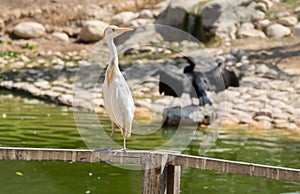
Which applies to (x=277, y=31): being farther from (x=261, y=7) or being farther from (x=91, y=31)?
(x=91, y=31)

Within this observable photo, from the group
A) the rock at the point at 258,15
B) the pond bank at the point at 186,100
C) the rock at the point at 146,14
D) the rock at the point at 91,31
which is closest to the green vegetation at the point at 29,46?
the pond bank at the point at 186,100

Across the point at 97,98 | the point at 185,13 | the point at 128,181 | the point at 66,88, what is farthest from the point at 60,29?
the point at 128,181

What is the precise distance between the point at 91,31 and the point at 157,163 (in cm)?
1395

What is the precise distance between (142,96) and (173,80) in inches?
53.2

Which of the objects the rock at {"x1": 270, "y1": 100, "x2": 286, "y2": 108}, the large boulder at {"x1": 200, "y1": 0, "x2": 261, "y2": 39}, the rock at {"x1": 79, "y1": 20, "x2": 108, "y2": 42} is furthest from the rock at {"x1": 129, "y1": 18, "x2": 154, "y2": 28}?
the rock at {"x1": 270, "y1": 100, "x2": 286, "y2": 108}

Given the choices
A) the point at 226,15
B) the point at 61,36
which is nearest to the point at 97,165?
the point at 226,15

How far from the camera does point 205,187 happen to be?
779 centimetres

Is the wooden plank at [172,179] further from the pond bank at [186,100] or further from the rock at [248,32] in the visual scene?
the rock at [248,32]

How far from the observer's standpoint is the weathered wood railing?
4570mm

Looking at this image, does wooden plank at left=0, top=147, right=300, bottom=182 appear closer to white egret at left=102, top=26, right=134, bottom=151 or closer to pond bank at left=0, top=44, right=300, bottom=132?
white egret at left=102, top=26, right=134, bottom=151

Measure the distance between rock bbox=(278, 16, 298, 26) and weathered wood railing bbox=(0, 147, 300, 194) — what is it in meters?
13.3

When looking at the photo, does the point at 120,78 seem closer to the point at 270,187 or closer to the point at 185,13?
the point at 270,187

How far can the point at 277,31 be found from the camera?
56.7 feet

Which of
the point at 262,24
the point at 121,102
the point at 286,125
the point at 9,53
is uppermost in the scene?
the point at 262,24
